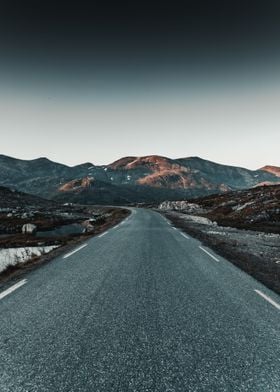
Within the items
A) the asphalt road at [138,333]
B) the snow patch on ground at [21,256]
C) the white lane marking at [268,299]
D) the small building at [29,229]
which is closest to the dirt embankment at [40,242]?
the snow patch on ground at [21,256]

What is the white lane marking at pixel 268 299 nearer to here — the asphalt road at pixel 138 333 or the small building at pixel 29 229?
the asphalt road at pixel 138 333

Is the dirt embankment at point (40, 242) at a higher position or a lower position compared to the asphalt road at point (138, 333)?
lower

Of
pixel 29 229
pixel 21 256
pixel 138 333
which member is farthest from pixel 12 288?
pixel 29 229

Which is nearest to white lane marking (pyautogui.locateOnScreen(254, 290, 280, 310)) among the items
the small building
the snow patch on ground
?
the snow patch on ground

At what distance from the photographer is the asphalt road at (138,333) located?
365 centimetres

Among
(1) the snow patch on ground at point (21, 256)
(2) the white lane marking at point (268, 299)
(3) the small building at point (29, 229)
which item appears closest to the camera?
(2) the white lane marking at point (268, 299)

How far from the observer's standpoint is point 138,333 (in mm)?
4898

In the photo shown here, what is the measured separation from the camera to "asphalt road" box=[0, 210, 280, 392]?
12.0 ft

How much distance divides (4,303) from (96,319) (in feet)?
7.81

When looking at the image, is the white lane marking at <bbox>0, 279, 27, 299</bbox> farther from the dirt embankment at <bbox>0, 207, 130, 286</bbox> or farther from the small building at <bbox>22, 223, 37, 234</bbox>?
the small building at <bbox>22, 223, 37, 234</bbox>

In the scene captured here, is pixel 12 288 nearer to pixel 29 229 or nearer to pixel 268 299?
pixel 268 299

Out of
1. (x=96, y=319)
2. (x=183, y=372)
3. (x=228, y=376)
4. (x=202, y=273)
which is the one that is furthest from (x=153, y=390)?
(x=202, y=273)

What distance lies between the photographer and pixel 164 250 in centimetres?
1388

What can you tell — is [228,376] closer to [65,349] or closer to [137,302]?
[65,349]
